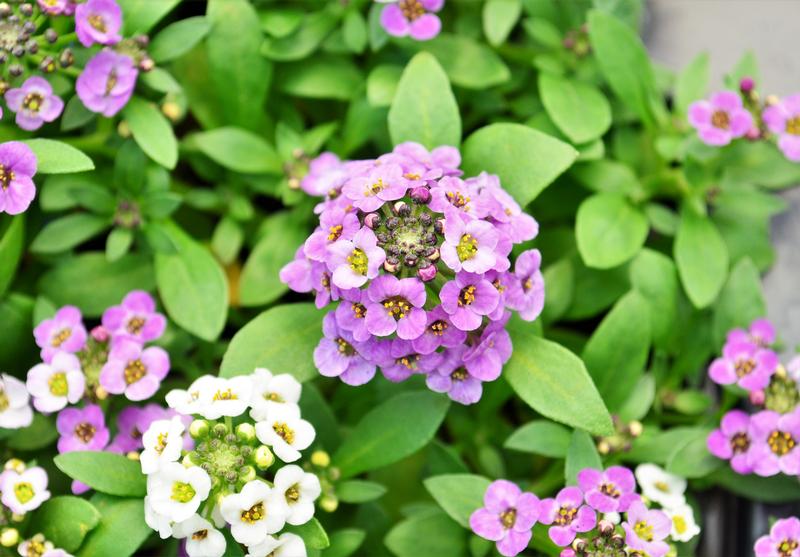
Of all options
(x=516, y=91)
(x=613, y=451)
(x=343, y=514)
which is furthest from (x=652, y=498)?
(x=516, y=91)

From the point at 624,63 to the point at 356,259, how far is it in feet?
5.94

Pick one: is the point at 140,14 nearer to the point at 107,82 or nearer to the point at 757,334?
the point at 107,82

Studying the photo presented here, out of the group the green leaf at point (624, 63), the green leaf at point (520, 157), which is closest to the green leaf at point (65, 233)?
the green leaf at point (520, 157)

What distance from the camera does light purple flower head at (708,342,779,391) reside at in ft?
11.6

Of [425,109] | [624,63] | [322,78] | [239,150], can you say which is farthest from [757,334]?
[239,150]

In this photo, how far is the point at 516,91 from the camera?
174 inches

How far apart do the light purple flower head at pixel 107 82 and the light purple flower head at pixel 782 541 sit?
2.90m

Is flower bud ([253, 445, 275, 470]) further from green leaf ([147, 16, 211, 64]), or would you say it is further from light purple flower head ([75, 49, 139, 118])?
green leaf ([147, 16, 211, 64])

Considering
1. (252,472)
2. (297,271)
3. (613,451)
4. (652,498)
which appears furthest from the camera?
(613,451)

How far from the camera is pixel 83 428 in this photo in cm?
333

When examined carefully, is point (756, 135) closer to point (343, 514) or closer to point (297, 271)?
point (297, 271)

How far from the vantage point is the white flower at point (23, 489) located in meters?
3.12

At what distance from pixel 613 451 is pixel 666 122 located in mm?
1521

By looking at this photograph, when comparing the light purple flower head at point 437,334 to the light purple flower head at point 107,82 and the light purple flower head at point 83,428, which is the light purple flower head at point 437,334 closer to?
the light purple flower head at point 83,428
